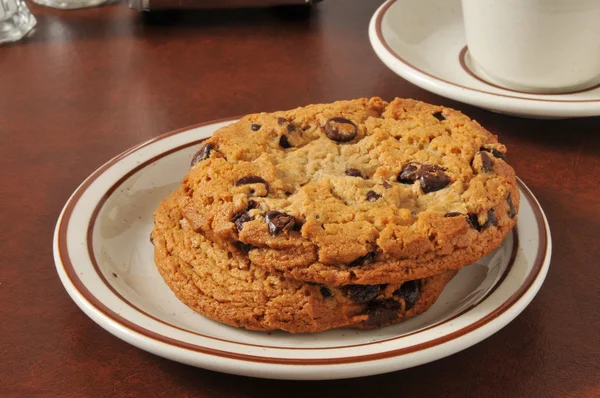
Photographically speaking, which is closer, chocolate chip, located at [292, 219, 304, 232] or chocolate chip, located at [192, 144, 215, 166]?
chocolate chip, located at [292, 219, 304, 232]

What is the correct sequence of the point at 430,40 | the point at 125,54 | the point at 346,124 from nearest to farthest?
the point at 346,124 → the point at 430,40 → the point at 125,54

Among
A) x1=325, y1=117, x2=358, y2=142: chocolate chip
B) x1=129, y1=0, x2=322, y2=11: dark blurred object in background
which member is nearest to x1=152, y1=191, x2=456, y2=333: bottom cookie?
x1=325, y1=117, x2=358, y2=142: chocolate chip

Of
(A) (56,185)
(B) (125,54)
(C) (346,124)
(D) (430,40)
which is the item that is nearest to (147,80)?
(B) (125,54)

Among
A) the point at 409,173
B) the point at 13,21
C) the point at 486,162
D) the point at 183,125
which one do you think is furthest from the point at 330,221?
the point at 13,21

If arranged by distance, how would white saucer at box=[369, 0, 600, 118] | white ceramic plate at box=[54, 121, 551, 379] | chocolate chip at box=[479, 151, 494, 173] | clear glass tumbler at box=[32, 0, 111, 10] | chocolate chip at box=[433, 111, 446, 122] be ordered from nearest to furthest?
white ceramic plate at box=[54, 121, 551, 379] → chocolate chip at box=[479, 151, 494, 173] → chocolate chip at box=[433, 111, 446, 122] → white saucer at box=[369, 0, 600, 118] → clear glass tumbler at box=[32, 0, 111, 10]

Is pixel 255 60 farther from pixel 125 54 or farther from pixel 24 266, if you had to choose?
pixel 24 266

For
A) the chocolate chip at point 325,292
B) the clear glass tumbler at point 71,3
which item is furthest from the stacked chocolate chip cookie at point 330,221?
the clear glass tumbler at point 71,3

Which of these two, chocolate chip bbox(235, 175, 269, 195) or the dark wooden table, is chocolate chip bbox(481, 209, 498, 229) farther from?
chocolate chip bbox(235, 175, 269, 195)
